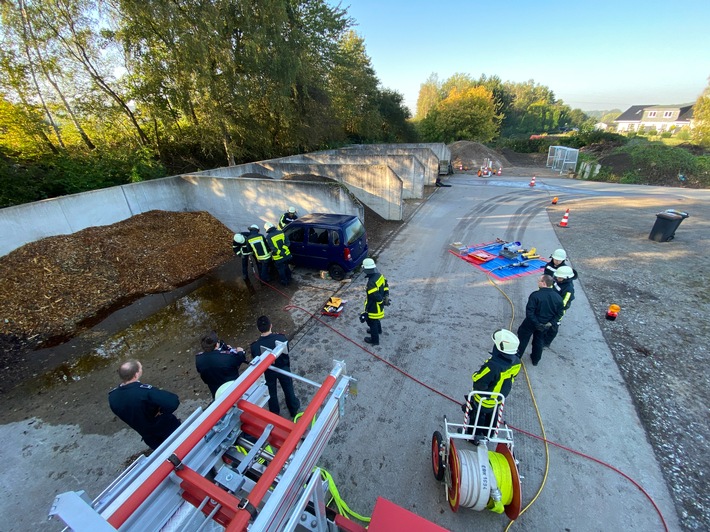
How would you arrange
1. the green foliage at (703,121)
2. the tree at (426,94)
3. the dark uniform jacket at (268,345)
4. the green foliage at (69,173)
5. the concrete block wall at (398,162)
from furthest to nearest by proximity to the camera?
1. the tree at (426,94)
2. the green foliage at (703,121)
3. the concrete block wall at (398,162)
4. the green foliage at (69,173)
5. the dark uniform jacket at (268,345)

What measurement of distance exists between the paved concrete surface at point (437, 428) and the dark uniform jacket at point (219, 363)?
50.2 inches

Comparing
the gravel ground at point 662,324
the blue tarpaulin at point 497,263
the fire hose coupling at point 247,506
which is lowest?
the gravel ground at point 662,324

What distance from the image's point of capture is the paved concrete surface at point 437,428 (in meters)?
3.27

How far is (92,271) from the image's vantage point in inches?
302

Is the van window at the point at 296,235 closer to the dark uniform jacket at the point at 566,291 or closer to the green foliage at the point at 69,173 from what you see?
the dark uniform jacket at the point at 566,291

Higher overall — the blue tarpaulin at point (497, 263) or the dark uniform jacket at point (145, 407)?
the dark uniform jacket at point (145, 407)

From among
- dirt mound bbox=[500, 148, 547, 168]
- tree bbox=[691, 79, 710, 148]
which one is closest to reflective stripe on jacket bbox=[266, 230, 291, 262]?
dirt mound bbox=[500, 148, 547, 168]

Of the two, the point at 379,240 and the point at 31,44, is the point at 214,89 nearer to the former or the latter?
the point at 31,44

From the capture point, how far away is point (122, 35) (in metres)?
10.4

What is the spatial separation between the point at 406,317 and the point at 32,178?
11748 millimetres

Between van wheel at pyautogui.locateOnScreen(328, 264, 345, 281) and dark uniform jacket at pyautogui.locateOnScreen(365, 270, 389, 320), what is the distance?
281 cm

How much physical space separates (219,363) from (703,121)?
44846 mm

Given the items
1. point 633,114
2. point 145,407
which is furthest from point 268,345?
point 633,114

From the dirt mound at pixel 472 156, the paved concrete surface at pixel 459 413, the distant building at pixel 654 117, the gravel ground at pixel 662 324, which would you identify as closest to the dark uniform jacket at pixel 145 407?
the paved concrete surface at pixel 459 413
